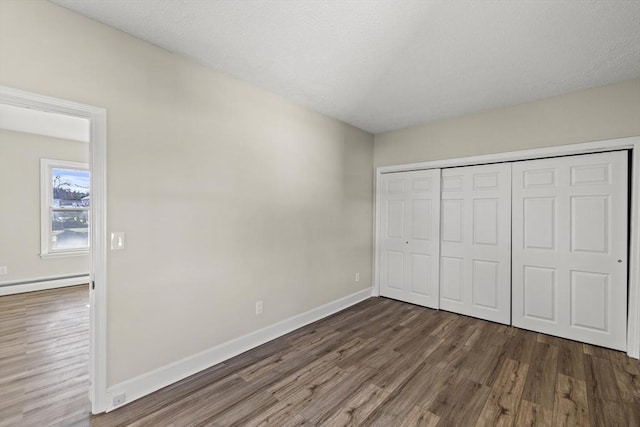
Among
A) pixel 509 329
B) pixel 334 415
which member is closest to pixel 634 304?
pixel 509 329

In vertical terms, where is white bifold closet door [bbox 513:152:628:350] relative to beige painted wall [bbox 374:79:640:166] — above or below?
below

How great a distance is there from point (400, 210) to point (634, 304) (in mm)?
2571

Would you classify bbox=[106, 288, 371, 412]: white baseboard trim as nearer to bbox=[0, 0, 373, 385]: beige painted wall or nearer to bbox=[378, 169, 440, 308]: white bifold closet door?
bbox=[0, 0, 373, 385]: beige painted wall

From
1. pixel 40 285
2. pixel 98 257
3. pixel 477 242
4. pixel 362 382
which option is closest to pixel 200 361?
pixel 98 257

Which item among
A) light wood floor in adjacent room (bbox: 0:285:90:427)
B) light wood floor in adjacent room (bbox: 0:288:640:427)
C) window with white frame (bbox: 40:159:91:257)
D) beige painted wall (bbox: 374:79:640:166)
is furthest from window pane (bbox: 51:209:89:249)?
beige painted wall (bbox: 374:79:640:166)

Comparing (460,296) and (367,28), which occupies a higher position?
(367,28)

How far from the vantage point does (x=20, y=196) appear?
4.55 meters

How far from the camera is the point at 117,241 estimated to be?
1.94 m

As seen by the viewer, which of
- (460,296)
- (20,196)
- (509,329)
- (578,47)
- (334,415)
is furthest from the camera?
(20,196)

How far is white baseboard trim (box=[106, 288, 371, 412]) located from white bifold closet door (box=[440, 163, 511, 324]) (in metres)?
1.89

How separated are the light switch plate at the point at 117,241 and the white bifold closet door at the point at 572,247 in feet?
13.3

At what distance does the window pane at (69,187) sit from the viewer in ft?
16.2

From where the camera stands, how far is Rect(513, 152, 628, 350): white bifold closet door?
273 centimetres

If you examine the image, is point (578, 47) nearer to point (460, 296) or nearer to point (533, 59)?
point (533, 59)
